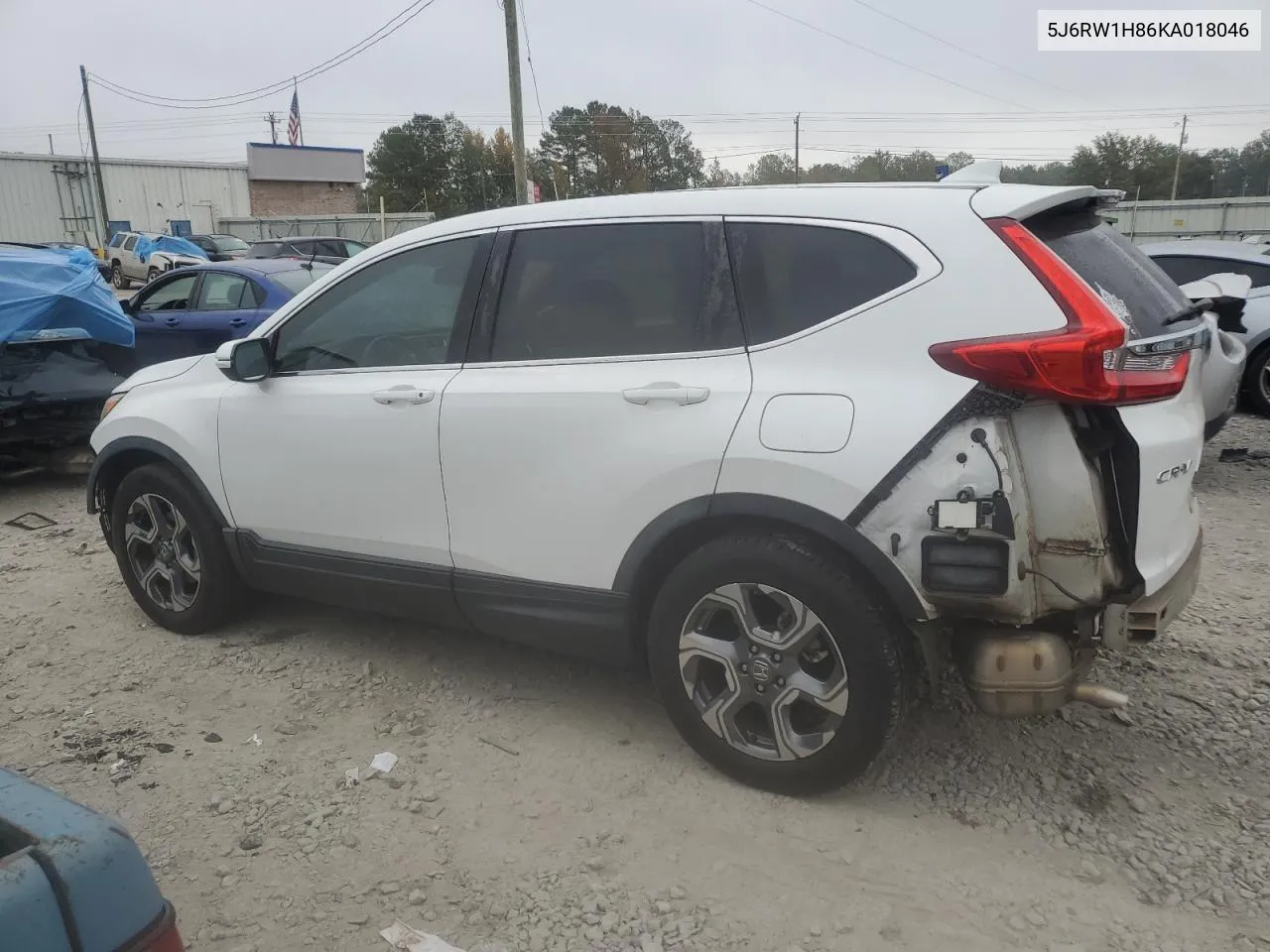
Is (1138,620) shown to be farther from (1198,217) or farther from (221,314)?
(1198,217)

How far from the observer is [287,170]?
54844 mm

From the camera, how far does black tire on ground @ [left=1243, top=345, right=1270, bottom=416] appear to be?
8180mm

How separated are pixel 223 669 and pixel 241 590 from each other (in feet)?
1.33

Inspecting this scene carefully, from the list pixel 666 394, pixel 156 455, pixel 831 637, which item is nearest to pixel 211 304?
pixel 156 455

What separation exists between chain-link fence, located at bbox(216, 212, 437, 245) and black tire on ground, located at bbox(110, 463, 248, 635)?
1199 inches

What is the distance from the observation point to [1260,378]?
26.9 feet

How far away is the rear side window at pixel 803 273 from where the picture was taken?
9.14ft

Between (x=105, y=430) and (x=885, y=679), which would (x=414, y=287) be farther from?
(x=885, y=679)

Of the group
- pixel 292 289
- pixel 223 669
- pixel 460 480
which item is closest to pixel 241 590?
pixel 223 669

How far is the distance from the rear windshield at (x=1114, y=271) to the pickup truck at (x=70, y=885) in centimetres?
254

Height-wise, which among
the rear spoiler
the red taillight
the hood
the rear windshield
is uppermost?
the rear spoiler

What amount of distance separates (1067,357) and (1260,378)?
713 centimetres

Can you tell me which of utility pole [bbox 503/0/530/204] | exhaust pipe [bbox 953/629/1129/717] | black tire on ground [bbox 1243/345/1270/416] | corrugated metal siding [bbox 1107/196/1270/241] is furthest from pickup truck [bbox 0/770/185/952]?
corrugated metal siding [bbox 1107/196/1270/241]

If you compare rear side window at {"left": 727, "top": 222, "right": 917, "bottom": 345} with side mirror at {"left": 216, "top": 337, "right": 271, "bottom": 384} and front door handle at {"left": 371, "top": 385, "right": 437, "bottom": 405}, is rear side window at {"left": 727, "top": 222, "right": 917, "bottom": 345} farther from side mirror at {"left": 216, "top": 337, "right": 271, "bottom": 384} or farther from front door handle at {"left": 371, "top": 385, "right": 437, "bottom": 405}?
side mirror at {"left": 216, "top": 337, "right": 271, "bottom": 384}
